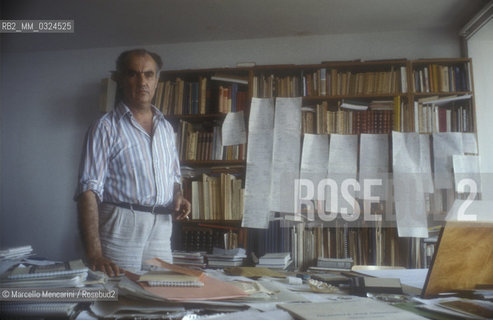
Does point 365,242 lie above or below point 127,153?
below

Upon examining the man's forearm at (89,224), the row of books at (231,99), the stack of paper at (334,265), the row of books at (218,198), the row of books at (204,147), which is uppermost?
the row of books at (231,99)

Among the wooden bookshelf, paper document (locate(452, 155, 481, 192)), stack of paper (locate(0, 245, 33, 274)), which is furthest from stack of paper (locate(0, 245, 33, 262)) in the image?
paper document (locate(452, 155, 481, 192))

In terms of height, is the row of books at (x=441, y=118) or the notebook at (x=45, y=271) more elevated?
the row of books at (x=441, y=118)

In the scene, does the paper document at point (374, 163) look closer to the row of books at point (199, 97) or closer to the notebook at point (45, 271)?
the row of books at point (199, 97)

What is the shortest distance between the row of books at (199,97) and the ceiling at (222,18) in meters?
0.45

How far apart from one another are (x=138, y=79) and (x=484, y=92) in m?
2.54

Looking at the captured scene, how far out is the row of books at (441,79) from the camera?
2.71m

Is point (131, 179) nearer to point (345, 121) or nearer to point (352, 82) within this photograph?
point (345, 121)

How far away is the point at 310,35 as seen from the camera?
3.11 meters

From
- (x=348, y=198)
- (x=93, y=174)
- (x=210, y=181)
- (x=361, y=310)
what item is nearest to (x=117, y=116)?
(x=93, y=174)

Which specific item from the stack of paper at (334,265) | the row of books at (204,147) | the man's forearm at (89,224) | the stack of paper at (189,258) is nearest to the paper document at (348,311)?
the man's forearm at (89,224)

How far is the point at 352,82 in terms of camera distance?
9.27 feet

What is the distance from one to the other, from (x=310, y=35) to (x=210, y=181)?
59.1 inches

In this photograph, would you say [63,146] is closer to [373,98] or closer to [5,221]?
[5,221]
